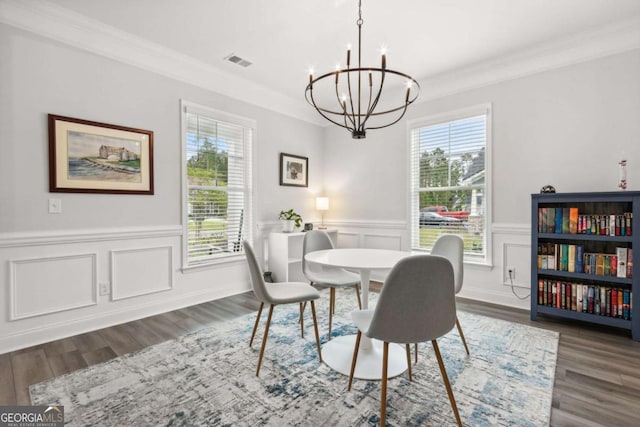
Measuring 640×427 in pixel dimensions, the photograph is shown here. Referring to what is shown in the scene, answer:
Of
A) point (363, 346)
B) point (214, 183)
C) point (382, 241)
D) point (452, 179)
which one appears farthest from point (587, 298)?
point (214, 183)

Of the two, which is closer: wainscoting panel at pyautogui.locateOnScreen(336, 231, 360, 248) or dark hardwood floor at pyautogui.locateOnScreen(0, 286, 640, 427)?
dark hardwood floor at pyautogui.locateOnScreen(0, 286, 640, 427)

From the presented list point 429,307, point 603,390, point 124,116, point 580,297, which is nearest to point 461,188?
point 580,297

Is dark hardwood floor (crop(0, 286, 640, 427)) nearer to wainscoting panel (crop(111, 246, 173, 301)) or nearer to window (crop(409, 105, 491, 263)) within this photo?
wainscoting panel (crop(111, 246, 173, 301))

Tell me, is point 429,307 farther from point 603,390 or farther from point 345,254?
point 603,390

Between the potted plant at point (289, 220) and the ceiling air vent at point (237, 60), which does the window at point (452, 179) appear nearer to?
the potted plant at point (289, 220)

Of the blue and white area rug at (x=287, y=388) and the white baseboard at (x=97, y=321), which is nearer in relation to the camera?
the blue and white area rug at (x=287, y=388)

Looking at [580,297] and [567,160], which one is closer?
A: [580,297]

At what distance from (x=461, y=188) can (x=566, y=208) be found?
108 cm

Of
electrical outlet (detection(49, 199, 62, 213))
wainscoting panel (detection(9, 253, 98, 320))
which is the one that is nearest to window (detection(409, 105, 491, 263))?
wainscoting panel (detection(9, 253, 98, 320))

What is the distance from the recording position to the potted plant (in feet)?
14.3

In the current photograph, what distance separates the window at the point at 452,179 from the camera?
3.72 metres

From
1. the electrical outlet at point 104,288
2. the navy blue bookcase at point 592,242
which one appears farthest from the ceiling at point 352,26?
the electrical outlet at point 104,288

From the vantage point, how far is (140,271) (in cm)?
317

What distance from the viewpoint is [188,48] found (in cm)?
323
